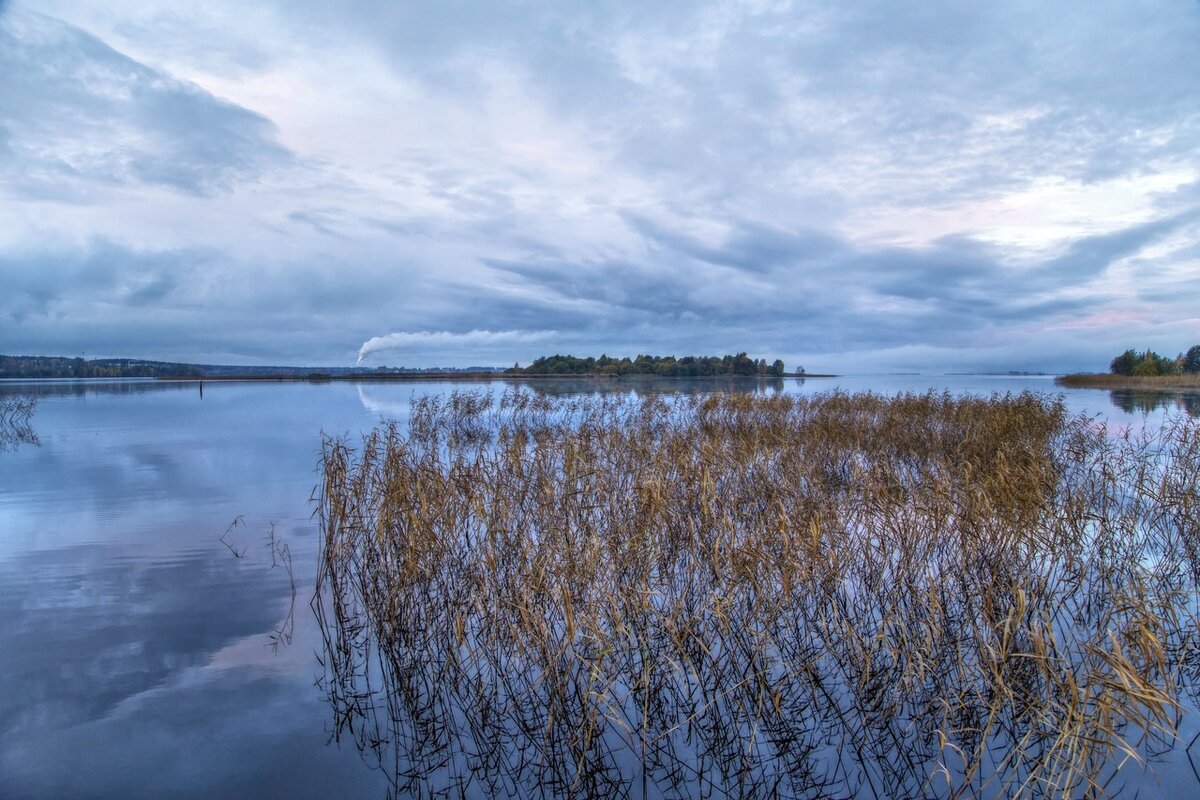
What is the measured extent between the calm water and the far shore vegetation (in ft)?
302

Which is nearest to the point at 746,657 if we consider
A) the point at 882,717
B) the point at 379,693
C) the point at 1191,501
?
the point at 882,717

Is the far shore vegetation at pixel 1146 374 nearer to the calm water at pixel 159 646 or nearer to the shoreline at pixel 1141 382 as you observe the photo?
the shoreline at pixel 1141 382

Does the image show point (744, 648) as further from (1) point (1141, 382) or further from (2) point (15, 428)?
(1) point (1141, 382)

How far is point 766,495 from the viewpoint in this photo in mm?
9172

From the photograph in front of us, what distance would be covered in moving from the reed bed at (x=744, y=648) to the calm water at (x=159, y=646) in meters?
0.53

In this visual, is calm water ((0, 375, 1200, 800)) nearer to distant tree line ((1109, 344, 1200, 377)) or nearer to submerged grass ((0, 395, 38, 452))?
submerged grass ((0, 395, 38, 452))

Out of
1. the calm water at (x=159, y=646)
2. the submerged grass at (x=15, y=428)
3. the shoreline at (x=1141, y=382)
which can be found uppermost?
the shoreline at (x=1141, y=382)

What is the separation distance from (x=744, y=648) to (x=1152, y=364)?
401 ft

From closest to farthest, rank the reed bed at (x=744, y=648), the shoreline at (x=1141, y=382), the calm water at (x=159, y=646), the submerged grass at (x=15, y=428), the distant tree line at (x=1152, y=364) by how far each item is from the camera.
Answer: the reed bed at (x=744, y=648)
the calm water at (x=159, y=646)
the submerged grass at (x=15, y=428)
the shoreline at (x=1141, y=382)
the distant tree line at (x=1152, y=364)

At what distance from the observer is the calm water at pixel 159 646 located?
484cm

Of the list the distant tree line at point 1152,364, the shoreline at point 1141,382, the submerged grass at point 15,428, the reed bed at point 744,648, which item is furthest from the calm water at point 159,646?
the distant tree line at point 1152,364

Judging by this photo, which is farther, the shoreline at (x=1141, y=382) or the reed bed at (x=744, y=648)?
the shoreline at (x=1141, y=382)

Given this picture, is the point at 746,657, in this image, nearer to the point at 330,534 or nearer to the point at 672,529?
the point at 672,529

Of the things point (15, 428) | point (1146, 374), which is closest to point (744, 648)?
point (15, 428)
